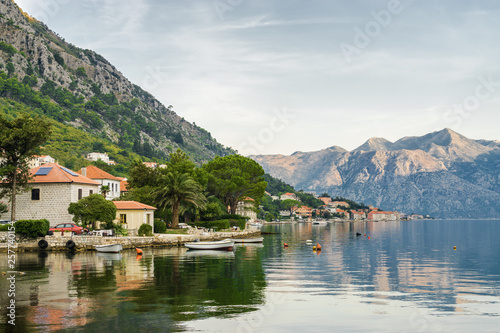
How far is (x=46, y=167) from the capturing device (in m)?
61.4

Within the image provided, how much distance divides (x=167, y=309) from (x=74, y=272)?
15909mm

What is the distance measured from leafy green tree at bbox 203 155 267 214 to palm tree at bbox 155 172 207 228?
18.7m

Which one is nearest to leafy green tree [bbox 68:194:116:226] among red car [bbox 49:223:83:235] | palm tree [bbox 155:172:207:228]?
red car [bbox 49:223:83:235]

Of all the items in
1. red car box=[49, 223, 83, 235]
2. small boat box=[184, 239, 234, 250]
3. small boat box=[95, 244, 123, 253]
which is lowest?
small boat box=[184, 239, 234, 250]

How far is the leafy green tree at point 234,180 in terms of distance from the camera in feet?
311

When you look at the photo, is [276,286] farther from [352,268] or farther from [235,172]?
[235,172]

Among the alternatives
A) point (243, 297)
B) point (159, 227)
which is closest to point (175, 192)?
point (159, 227)

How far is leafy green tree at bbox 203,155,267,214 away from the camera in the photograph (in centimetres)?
9481

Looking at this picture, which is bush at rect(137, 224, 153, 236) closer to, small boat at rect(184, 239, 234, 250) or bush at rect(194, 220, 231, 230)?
small boat at rect(184, 239, 234, 250)

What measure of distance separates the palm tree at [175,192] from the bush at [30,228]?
850 inches

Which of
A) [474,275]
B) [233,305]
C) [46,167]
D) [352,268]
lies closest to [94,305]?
[233,305]

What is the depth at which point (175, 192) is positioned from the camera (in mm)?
73000

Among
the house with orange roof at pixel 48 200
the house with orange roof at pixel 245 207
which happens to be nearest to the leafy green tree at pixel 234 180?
the house with orange roof at pixel 245 207

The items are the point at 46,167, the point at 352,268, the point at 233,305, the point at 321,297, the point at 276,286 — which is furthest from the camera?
the point at 46,167
